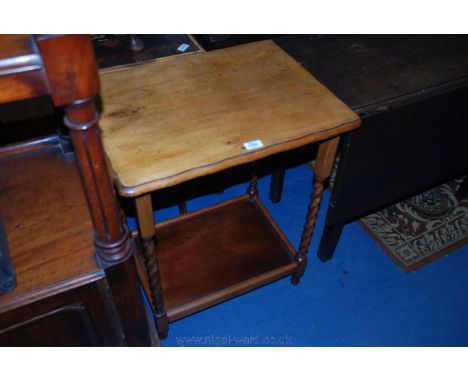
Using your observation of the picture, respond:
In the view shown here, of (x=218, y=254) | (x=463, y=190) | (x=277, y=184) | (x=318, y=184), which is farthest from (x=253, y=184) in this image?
(x=463, y=190)

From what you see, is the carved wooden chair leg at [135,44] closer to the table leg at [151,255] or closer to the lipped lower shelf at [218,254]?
the table leg at [151,255]

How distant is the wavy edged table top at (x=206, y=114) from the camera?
3.25 ft

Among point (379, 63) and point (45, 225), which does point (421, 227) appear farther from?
point (45, 225)

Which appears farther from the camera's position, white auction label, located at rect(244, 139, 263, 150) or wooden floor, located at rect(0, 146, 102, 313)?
white auction label, located at rect(244, 139, 263, 150)

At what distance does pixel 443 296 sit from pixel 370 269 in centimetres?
30

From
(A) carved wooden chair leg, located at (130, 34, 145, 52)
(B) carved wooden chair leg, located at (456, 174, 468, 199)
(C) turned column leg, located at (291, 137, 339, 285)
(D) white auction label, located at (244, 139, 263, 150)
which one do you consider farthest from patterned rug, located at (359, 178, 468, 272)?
(A) carved wooden chair leg, located at (130, 34, 145, 52)

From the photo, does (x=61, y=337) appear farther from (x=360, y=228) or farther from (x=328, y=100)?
(x=360, y=228)

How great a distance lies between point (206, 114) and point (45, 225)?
501 mm

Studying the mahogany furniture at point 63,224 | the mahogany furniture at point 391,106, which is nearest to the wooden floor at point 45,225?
the mahogany furniture at point 63,224

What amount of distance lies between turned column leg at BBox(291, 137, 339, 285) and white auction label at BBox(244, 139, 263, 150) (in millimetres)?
277

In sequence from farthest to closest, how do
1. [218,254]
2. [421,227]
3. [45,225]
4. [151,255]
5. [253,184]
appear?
[421,227] → [253,184] → [218,254] → [151,255] → [45,225]

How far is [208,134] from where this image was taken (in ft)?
3.51

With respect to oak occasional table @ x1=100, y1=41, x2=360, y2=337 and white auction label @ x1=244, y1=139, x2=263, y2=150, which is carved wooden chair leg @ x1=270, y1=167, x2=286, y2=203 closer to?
oak occasional table @ x1=100, y1=41, x2=360, y2=337

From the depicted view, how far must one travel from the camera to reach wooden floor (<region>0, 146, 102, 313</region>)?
0.92m
